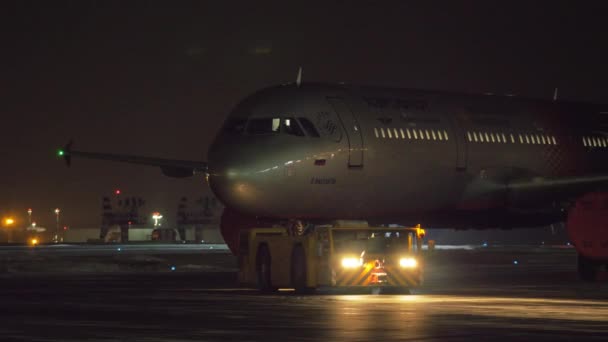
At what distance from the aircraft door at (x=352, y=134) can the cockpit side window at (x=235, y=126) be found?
2714mm

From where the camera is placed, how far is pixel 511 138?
1603 inches

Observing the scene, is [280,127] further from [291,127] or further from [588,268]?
[588,268]

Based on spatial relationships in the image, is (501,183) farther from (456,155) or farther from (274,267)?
(274,267)

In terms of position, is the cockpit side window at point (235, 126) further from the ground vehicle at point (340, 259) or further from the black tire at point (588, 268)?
the black tire at point (588, 268)

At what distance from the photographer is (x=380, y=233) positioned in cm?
3256

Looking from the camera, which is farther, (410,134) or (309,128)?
(410,134)

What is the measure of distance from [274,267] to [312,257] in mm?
1772

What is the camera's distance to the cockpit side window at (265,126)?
35.1 metres

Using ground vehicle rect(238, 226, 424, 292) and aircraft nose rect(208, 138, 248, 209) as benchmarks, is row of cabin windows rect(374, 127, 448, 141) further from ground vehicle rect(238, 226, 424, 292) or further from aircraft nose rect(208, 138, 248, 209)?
ground vehicle rect(238, 226, 424, 292)

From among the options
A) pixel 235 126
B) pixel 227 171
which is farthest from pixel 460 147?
pixel 227 171

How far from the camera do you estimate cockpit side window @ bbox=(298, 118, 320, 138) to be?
115 ft

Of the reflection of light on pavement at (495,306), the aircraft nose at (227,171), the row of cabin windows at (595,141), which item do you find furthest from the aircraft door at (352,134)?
the row of cabin windows at (595,141)

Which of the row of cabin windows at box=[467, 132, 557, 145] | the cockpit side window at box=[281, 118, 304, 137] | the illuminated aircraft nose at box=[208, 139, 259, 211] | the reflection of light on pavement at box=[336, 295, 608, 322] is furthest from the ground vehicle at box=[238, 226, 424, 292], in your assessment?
the row of cabin windows at box=[467, 132, 557, 145]

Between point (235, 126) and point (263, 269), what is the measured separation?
4814 mm
